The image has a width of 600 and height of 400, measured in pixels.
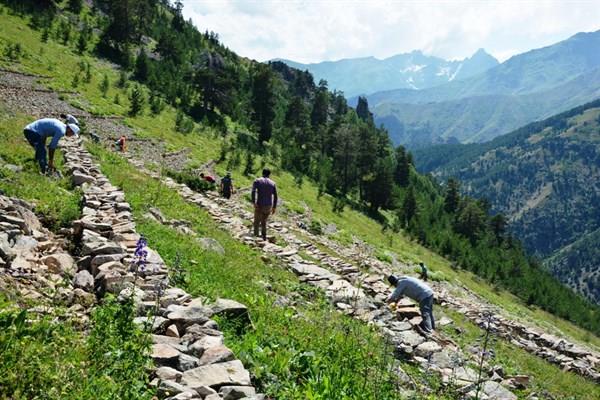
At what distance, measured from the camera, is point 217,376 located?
15.2ft

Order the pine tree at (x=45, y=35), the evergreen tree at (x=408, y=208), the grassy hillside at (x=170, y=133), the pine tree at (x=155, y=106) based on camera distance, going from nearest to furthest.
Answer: the grassy hillside at (x=170, y=133) → the pine tree at (x=155, y=106) → the pine tree at (x=45, y=35) → the evergreen tree at (x=408, y=208)

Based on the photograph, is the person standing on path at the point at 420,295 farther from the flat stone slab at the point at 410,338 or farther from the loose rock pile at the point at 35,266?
the loose rock pile at the point at 35,266

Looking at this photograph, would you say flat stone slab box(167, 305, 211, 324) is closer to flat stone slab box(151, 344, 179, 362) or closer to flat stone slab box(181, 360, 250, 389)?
flat stone slab box(151, 344, 179, 362)

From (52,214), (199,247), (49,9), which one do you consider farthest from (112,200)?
(49,9)

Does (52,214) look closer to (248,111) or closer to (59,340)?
(59,340)

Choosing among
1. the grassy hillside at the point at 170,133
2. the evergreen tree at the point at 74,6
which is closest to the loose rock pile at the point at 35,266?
the grassy hillside at the point at 170,133

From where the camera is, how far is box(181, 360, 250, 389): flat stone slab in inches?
178

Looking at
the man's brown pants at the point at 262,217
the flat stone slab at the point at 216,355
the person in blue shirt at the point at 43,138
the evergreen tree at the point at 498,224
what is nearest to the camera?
the flat stone slab at the point at 216,355

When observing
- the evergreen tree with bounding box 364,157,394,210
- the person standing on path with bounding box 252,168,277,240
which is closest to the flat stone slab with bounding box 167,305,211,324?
the person standing on path with bounding box 252,168,277,240

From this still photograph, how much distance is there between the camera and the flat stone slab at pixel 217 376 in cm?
452

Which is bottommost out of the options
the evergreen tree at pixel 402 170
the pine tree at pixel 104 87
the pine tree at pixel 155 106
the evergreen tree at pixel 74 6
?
the evergreen tree at pixel 402 170

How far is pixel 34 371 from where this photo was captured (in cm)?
389

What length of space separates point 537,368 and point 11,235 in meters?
13.5

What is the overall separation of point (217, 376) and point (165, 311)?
1.86 m
